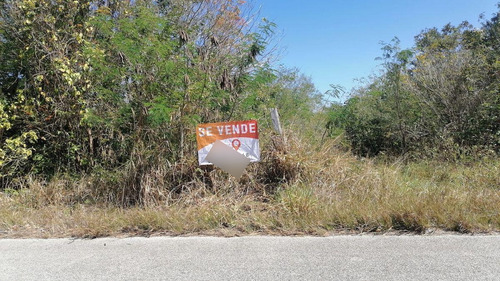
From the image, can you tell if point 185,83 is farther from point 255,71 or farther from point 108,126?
point 108,126

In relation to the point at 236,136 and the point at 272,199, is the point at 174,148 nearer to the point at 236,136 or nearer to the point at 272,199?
the point at 236,136

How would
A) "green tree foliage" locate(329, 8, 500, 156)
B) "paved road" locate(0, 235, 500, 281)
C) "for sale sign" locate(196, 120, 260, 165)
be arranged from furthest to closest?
1. "green tree foliage" locate(329, 8, 500, 156)
2. "for sale sign" locate(196, 120, 260, 165)
3. "paved road" locate(0, 235, 500, 281)

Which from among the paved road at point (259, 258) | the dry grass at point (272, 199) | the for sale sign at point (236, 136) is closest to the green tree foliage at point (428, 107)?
the dry grass at point (272, 199)

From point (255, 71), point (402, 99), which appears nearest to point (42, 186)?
point (255, 71)

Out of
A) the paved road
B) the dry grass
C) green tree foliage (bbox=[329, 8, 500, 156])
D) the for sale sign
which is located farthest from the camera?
green tree foliage (bbox=[329, 8, 500, 156])

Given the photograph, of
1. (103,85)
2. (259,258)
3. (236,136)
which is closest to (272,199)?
(236,136)

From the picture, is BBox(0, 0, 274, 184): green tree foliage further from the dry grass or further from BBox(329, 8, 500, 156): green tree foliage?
BBox(329, 8, 500, 156): green tree foliage

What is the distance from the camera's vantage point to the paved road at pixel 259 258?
117 inches

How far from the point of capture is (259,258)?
10.9ft

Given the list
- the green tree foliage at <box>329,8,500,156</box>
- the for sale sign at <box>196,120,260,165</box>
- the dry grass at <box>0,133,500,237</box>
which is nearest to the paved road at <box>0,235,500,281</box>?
the dry grass at <box>0,133,500,237</box>

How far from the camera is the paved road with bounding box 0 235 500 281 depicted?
2.96 meters

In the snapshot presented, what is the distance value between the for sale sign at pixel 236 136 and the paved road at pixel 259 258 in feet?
6.10

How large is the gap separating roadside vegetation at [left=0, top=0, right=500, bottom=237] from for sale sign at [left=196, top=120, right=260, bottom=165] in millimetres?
310

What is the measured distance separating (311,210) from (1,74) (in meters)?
7.33
